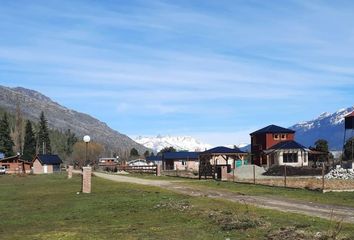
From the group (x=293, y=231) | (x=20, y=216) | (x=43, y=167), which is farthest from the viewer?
(x=43, y=167)

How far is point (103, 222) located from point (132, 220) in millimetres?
1002

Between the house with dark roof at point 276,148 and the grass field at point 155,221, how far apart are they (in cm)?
6093

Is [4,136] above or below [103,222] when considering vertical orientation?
above

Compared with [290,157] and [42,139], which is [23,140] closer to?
[42,139]

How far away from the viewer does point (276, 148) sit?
284 feet

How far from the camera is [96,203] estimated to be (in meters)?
26.8

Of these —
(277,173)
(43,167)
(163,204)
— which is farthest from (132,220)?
(43,167)

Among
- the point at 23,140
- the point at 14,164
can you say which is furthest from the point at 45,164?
the point at 23,140

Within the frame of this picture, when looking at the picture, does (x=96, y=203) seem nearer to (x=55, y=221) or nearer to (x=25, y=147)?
(x=55, y=221)

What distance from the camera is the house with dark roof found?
282 ft

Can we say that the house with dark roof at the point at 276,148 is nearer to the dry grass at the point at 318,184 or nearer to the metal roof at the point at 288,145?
the metal roof at the point at 288,145

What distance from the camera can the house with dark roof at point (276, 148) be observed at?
3378 inches

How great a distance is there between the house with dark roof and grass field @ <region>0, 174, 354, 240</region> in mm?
60931

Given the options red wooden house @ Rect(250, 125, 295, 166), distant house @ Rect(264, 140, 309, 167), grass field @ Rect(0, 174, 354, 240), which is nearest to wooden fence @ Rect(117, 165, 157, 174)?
distant house @ Rect(264, 140, 309, 167)
